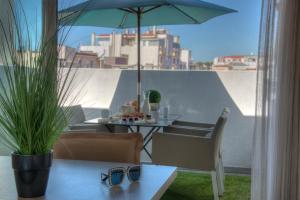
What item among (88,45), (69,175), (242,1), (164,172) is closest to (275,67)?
(242,1)

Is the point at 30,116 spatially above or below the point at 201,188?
above

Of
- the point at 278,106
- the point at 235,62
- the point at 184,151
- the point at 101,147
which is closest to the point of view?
the point at 101,147

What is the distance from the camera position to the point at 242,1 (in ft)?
13.6

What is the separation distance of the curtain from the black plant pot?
2.34 meters

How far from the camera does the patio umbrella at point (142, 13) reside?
3.84 meters

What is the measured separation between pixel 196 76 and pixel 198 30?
59 centimetres

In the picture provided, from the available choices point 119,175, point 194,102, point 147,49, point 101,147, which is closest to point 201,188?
point 194,102

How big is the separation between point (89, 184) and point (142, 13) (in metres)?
3.26

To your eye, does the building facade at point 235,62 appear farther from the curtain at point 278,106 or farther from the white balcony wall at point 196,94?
the curtain at point 278,106

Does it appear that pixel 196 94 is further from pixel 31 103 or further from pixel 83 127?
pixel 31 103

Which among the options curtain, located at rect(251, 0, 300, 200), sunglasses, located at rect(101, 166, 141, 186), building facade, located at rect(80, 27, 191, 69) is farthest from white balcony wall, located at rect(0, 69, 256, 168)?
sunglasses, located at rect(101, 166, 141, 186)

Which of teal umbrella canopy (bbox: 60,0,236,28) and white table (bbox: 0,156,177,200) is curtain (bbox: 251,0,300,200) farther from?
white table (bbox: 0,156,177,200)

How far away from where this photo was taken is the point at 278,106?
3.11 metres

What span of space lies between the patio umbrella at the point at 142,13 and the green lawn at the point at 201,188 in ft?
3.79
